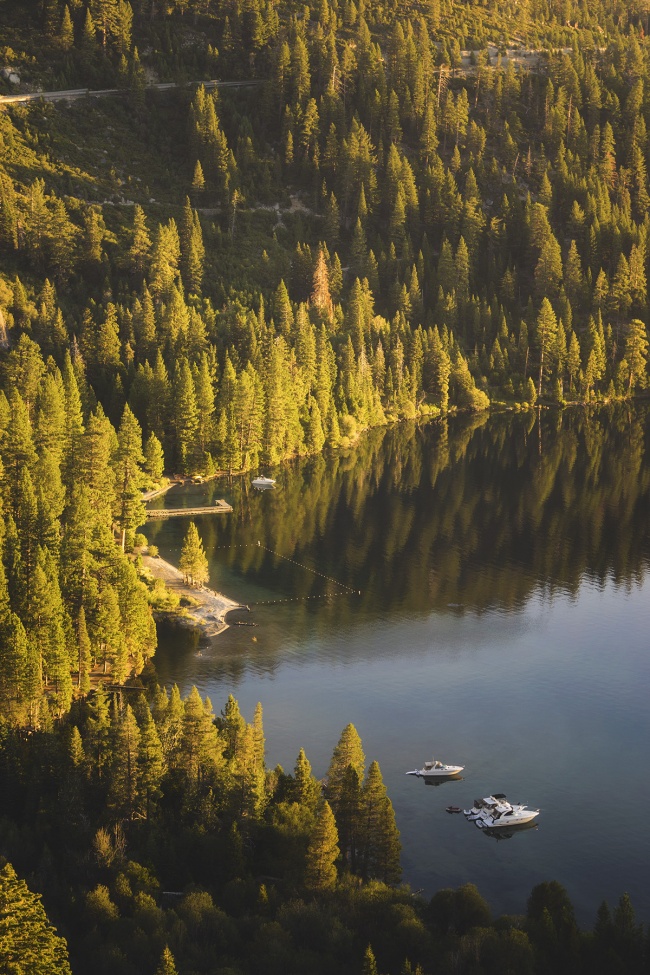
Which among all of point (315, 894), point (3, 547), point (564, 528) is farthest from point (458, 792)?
point (564, 528)

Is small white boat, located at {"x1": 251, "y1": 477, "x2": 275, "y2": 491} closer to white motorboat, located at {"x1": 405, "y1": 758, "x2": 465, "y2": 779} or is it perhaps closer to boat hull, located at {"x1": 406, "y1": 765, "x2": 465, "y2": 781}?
white motorboat, located at {"x1": 405, "y1": 758, "x2": 465, "y2": 779}

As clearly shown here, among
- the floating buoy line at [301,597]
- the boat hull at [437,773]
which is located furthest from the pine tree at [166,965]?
the floating buoy line at [301,597]

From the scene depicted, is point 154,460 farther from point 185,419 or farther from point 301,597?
point 301,597

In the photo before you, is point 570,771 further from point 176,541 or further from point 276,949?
point 176,541

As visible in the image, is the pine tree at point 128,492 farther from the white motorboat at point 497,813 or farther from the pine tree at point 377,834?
the pine tree at point 377,834

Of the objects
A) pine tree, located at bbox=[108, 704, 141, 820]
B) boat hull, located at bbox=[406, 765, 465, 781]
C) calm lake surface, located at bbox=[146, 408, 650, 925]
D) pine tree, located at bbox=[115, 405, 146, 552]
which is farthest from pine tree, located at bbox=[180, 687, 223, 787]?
pine tree, located at bbox=[115, 405, 146, 552]
